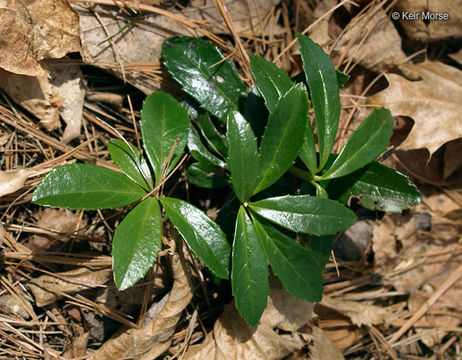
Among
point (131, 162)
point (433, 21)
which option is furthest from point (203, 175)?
point (433, 21)

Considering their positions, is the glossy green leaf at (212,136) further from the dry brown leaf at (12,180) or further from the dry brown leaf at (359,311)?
the dry brown leaf at (359,311)

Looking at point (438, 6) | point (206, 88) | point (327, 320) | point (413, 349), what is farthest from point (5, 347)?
point (438, 6)

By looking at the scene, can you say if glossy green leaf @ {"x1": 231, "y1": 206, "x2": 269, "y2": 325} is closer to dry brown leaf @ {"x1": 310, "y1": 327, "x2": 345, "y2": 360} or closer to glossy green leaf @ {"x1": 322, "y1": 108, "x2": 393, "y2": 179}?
glossy green leaf @ {"x1": 322, "y1": 108, "x2": 393, "y2": 179}

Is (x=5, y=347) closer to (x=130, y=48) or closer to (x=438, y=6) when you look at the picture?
(x=130, y=48)

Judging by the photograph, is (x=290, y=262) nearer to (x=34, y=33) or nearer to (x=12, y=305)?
(x=12, y=305)

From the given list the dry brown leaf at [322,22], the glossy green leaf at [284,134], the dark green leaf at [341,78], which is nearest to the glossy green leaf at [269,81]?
the glossy green leaf at [284,134]
